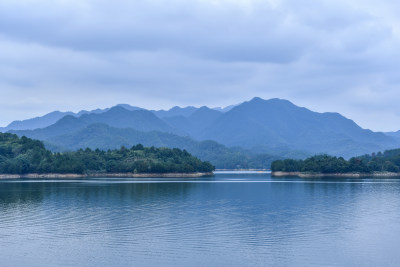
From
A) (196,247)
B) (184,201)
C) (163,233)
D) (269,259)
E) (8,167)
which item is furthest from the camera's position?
(8,167)

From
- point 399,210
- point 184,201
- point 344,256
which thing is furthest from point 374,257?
point 184,201

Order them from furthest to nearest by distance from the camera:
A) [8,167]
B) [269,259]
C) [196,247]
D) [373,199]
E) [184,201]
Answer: [8,167] < [373,199] < [184,201] < [196,247] < [269,259]

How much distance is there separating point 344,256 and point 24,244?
89.4 feet

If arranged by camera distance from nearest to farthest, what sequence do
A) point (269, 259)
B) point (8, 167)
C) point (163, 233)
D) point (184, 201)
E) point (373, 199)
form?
1. point (269, 259)
2. point (163, 233)
3. point (184, 201)
4. point (373, 199)
5. point (8, 167)

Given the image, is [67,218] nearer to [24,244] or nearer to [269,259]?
[24,244]

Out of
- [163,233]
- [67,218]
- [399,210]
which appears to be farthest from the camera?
[399,210]

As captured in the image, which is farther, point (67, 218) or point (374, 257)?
point (67, 218)

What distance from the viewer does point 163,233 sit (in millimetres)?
46875

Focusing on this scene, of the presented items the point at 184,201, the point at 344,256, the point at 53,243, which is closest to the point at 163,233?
the point at 53,243

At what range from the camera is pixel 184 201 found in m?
79.9

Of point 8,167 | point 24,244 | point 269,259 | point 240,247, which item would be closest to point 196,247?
point 240,247

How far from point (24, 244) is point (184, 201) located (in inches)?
1586

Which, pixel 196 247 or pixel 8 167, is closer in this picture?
pixel 196 247

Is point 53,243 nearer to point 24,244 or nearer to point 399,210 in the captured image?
point 24,244
